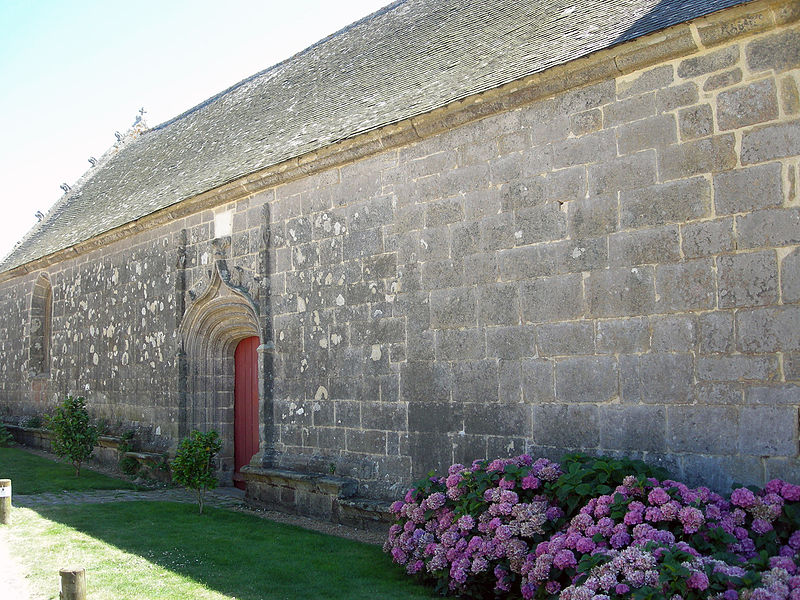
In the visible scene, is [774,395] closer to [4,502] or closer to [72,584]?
[72,584]

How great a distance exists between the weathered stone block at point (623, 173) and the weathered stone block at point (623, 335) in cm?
103

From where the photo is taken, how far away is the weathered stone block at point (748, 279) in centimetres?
484

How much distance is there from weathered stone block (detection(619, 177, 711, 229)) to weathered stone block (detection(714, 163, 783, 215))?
0.29 ft

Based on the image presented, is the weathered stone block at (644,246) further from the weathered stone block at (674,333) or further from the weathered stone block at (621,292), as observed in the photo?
the weathered stone block at (674,333)

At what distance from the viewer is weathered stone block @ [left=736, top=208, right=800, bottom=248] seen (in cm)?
478

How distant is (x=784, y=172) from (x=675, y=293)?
1.06 metres

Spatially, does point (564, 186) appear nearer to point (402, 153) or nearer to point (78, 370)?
point (402, 153)

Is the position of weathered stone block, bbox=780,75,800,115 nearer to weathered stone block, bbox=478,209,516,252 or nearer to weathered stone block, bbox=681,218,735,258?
weathered stone block, bbox=681,218,735,258

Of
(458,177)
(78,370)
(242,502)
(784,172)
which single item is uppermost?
(458,177)

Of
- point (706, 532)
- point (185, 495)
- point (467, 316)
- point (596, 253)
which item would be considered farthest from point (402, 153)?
point (185, 495)

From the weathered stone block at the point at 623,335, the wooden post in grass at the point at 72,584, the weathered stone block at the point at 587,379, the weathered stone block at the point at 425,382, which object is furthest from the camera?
the weathered stone block at the point at 425,382

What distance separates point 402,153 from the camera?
288 inches

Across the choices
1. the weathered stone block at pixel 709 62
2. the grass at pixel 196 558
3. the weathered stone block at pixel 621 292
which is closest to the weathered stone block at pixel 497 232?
the weathered stone block at pixel 621 292

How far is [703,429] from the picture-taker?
5043mm
